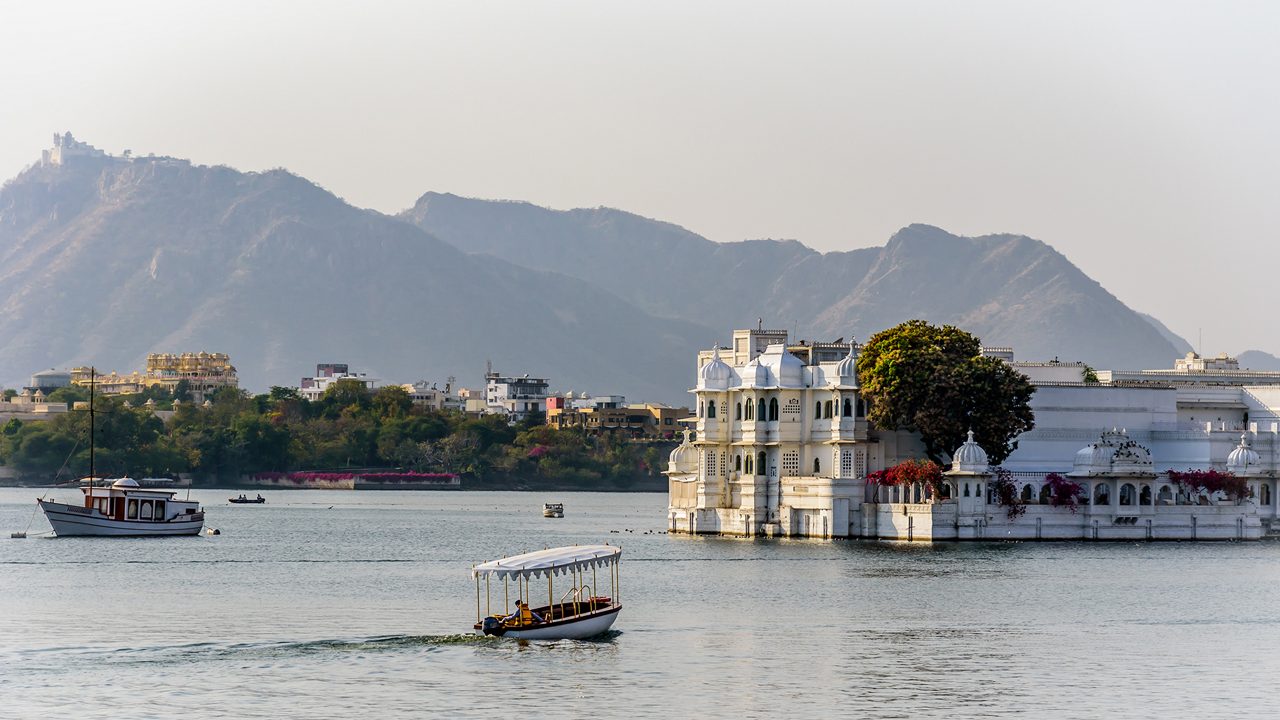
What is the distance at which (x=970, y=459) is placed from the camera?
338 feet

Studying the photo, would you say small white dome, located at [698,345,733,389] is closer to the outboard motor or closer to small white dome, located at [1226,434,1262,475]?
small white dome, located at [1226,434,1262,475]

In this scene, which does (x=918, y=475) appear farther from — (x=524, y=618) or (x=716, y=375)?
(x=524, y=618)

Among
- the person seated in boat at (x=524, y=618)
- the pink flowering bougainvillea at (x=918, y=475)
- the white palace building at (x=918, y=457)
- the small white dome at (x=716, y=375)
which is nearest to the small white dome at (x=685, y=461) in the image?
the white palace building at (x=918, y=457)

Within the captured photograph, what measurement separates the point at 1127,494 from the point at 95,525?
5169cm

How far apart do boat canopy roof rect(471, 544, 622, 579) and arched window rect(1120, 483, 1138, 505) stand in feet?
173

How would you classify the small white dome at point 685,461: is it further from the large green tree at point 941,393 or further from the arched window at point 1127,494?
the arched window at point 1127,494

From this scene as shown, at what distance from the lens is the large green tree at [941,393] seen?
108000mm

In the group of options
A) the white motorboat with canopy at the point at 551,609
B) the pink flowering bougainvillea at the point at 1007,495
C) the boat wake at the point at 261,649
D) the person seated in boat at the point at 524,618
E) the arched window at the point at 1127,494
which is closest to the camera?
the boat wake at the point at 261,649

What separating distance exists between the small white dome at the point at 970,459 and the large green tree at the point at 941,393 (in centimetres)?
486

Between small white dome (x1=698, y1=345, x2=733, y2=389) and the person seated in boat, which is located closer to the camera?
the person seated in boat

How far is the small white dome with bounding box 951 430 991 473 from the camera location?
103 meters

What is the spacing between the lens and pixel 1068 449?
380 ft

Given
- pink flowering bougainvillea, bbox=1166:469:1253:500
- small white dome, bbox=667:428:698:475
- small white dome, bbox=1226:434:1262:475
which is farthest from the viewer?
small white dome, bbox=667:428:698:475

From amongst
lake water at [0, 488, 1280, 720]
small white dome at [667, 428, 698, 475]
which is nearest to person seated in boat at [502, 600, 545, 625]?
lake water at [0, 488, 1280, 720]
